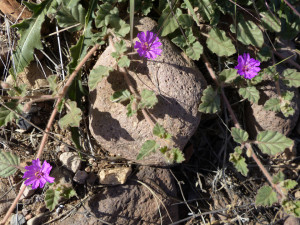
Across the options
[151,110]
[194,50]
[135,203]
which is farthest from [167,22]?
[135,203]

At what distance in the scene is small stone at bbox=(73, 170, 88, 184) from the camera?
9.71ft

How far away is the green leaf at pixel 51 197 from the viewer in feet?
8.68

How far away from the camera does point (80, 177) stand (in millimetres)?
2965

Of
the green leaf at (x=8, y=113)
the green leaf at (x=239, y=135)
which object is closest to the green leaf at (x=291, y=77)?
the green leaf at (x=239, y=135)

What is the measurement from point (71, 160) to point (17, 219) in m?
0.71

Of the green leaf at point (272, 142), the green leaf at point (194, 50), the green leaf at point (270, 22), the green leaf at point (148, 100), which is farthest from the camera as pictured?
the green leaf at point (270, 22)

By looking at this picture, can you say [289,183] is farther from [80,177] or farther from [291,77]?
[80,177]

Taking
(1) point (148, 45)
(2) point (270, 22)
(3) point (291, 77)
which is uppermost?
(1) point (148, 45)

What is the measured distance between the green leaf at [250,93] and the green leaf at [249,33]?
0.46 m

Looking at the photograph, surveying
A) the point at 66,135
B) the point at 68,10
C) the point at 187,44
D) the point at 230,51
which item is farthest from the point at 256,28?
the point at 66,135

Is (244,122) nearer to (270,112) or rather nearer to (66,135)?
(270,112)

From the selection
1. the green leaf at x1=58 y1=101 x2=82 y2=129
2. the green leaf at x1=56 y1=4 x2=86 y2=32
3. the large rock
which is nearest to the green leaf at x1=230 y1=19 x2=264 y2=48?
the large rock

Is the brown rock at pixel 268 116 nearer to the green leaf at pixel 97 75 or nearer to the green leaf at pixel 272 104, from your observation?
the green leaf at pixel 272 104

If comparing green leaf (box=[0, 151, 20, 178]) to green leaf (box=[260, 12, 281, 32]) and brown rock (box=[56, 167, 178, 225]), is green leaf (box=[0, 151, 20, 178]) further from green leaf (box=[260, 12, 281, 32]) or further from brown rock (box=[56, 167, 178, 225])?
green leaf (box=[260, 12, 281, 32])
